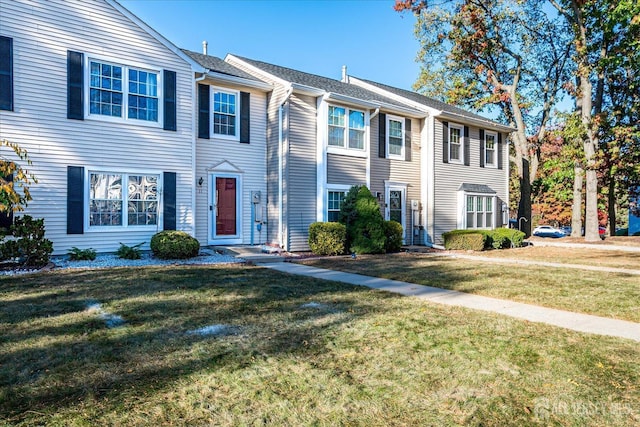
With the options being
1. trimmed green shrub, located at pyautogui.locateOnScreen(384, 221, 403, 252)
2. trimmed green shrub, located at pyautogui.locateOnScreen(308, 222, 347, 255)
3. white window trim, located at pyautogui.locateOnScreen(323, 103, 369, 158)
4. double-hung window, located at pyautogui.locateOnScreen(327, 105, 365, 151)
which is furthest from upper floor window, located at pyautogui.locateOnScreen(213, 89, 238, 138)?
trimmed green shrub, located at pyautogui.locateOnScreen(384, 221, 403, 252)

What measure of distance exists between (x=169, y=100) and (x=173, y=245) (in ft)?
13.3

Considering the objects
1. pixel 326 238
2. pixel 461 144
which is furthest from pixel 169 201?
pixel 461 144

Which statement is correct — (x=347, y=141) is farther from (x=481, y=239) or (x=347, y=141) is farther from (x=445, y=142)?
(x=481, y=239)

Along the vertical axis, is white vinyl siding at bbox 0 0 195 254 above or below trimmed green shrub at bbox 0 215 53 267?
above

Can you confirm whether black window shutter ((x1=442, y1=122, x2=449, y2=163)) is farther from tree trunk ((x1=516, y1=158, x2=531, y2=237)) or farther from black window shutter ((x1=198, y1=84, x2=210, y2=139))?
black window shutter ((x1=198, y1=84, x2=210, y2=139))

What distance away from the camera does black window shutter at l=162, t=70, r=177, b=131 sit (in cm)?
1128

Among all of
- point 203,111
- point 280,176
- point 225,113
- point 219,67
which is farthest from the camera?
point 219,67

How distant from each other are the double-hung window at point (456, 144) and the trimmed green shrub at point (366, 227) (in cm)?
606

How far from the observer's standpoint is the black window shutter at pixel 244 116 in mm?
13039

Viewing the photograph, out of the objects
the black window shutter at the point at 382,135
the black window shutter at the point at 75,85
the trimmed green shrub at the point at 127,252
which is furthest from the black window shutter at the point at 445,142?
the black window shutter at the point at 75,85

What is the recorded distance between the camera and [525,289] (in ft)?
23.1

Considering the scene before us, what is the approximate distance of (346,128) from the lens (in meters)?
14.0

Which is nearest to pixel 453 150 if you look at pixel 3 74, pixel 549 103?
pixel 549 103

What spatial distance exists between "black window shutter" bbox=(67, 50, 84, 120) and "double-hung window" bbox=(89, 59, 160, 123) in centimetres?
22
